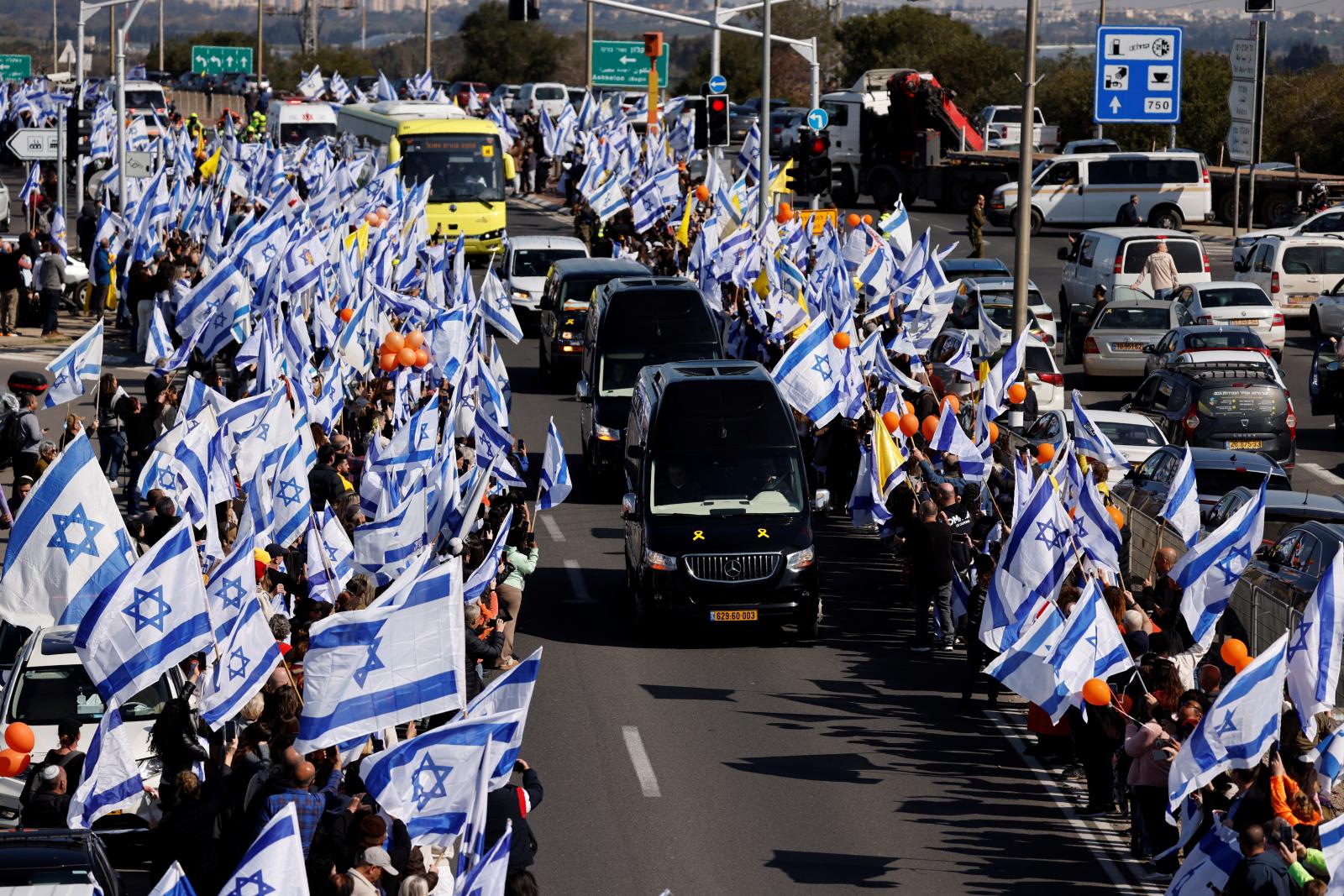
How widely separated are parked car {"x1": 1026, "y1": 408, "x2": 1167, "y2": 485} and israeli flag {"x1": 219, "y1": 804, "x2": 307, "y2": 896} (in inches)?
588

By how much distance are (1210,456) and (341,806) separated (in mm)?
11891

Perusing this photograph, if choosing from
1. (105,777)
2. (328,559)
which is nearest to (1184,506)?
(328,559)

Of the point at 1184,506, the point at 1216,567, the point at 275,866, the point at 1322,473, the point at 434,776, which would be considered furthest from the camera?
the point at 1322,473

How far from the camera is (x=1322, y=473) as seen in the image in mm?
26688

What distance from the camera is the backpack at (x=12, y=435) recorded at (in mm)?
22312

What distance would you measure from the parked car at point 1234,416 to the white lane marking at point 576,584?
779 cm

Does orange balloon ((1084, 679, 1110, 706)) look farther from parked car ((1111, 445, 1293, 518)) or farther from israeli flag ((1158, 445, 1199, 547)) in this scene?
parked car ((1111, 445, 1293, 518))

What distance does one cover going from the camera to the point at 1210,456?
67.5ft

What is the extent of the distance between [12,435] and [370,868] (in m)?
13.5

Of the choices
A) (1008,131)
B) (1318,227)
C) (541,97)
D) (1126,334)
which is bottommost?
(1126,334)

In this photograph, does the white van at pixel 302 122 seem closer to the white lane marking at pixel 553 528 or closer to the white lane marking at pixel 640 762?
the white lane marking at pixel 553 528

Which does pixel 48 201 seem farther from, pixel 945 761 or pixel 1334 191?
pixel 945 761

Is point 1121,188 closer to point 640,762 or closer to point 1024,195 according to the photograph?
point 1024,195

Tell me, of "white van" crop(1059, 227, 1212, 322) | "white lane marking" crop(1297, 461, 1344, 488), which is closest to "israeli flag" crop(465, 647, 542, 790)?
"white lane marking" crop(1297, 461, 1344, 488)
